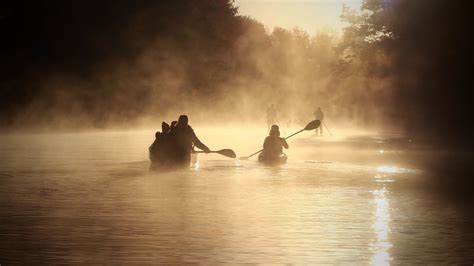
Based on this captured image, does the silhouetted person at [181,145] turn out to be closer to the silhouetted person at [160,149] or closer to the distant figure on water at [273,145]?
the silhouetted person at [160,149]

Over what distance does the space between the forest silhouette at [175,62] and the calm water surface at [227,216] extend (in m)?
20.5

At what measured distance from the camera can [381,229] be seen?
14.3 meters

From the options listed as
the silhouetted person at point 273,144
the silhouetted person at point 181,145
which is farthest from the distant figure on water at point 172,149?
the silhouetted person at point 273,144

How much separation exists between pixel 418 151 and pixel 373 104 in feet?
194

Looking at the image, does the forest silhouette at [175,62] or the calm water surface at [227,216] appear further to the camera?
the forest silhouette at [175,62]

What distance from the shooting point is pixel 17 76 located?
66688 mm

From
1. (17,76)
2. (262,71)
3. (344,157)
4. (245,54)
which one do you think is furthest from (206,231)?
(262,71)

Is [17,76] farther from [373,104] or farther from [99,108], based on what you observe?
[373,104]

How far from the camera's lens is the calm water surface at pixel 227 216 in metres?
11.9

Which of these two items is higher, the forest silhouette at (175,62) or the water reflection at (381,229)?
the forest silhouette at (175,62)

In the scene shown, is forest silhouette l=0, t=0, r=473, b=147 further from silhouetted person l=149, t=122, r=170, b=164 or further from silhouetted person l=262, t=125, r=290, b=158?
silhouetted person l=149, t=122, r=170, b=164

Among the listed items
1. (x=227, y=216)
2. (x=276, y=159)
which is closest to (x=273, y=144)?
(x=276, y=159)

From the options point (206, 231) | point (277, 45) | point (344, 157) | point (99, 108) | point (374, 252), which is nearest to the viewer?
point (374, 252)

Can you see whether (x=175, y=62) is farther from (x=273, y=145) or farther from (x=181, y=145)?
(x=181, y=145)
